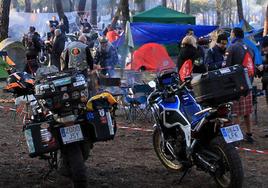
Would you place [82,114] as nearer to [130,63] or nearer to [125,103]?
[125,103]

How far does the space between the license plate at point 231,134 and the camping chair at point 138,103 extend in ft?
15.9

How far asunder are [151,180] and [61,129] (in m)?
1.35

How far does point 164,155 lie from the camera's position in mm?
6617

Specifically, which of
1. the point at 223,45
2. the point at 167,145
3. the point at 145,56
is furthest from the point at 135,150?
the point at 145,56


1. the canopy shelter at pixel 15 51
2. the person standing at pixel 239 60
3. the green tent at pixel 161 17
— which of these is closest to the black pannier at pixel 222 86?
the person standing at pixel 239 60

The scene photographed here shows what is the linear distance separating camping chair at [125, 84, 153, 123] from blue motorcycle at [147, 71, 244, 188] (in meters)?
3.61

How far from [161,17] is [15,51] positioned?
6.19 metres

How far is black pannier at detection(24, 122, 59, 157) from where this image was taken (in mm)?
5176

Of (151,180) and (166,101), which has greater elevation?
(166,101)

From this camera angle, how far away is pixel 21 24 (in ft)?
126

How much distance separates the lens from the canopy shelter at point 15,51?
60.6 feet

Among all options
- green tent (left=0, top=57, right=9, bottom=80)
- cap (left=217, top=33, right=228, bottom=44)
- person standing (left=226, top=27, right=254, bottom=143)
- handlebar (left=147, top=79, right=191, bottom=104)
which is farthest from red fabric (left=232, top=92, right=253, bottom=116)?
green tent (left=0, top=57, right=9, bottom=80)

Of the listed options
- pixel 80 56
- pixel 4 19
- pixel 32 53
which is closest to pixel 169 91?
pixel 80 56

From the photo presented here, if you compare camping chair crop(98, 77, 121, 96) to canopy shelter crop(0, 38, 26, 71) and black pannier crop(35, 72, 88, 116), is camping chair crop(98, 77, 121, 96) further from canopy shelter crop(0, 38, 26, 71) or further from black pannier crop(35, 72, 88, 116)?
canopy shelter crop(0, 38, 26, 71)
